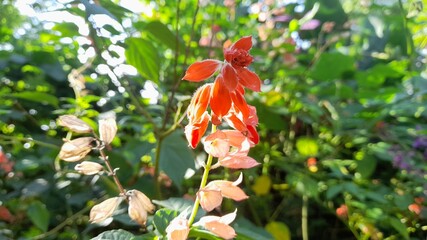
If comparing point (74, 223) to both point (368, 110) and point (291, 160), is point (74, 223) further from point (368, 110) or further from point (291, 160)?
point (368, 110)

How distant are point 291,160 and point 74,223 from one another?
0.59 m

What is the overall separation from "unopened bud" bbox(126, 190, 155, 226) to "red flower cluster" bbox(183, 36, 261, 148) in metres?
0.12

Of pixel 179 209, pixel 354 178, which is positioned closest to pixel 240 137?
pixel 179 209

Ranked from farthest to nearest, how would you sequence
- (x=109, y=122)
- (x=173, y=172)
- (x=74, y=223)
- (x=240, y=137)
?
(x=74, y=223)
(x=173, y=172)
(x=109, y=122)
(x=240, y=137)

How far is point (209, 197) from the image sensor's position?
50 cm

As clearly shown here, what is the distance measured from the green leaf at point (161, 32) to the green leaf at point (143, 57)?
3cm

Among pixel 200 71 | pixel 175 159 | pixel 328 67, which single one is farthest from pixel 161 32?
pixel 328 67

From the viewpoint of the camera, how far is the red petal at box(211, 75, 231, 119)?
463 millimetres

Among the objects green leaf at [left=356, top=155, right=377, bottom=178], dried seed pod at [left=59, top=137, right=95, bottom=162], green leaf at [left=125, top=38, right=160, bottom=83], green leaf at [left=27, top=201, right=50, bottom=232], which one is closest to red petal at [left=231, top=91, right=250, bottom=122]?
dried seed pod at [left=59, top=137, right=95, bottom=162]

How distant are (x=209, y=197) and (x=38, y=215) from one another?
0.60 metres

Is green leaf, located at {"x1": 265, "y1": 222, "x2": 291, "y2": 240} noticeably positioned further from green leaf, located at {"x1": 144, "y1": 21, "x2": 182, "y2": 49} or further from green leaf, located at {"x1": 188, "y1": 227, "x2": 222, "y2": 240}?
→ green leaf, located at {"x1": 188, "y1": 227, "x2": 222, "y2": 240}

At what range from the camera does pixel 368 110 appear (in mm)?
1430

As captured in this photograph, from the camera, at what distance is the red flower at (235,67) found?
0.46 m

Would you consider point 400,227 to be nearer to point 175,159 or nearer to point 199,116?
point 175,159
